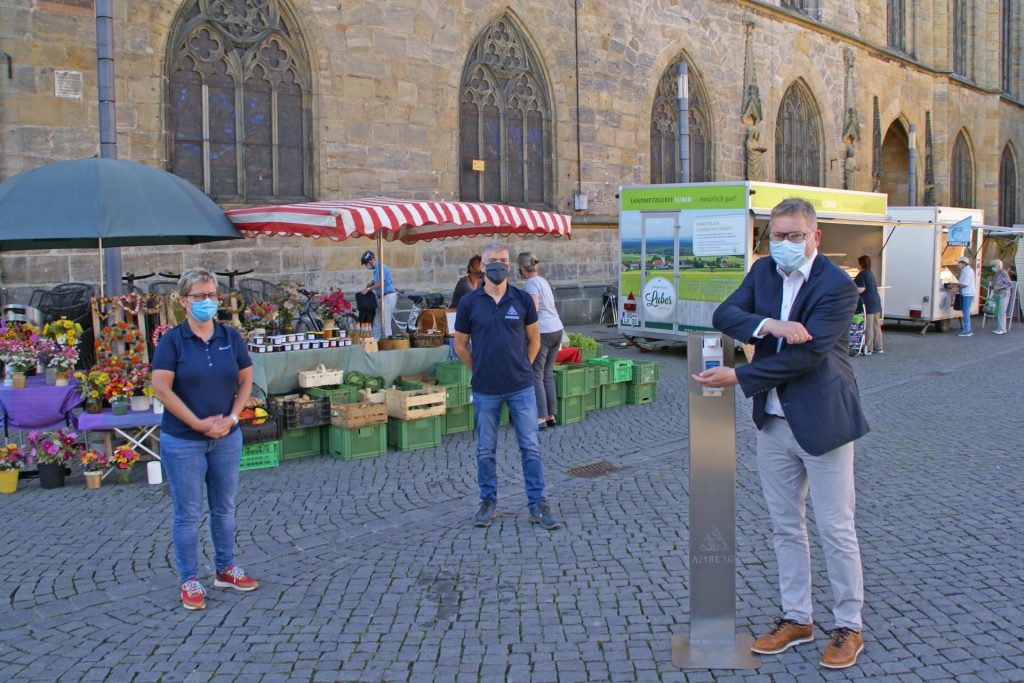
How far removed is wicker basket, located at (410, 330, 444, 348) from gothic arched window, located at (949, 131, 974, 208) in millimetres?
31553

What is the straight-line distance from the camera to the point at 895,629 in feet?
14.6

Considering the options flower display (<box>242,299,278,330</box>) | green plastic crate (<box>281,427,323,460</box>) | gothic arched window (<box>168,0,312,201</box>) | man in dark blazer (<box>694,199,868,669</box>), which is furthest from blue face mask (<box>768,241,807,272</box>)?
gothic arched window (<box>168,0,312,201</box>)

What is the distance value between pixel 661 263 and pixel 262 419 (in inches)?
332

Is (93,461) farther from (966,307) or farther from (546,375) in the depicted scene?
(966,307)

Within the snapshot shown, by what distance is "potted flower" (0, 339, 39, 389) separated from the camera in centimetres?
789

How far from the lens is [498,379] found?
612 centimetres

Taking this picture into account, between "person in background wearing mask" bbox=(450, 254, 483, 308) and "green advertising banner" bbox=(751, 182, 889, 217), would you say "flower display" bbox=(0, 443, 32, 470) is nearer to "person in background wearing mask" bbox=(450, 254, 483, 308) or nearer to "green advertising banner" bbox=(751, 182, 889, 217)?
"person in background wearing mask" bbox=(450, 254, 483, 308)

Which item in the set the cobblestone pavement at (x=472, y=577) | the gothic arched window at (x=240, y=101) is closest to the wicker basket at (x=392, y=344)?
the cobblestone pavement at (x=472, y=577)

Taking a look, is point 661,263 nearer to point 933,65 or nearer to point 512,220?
point 512,220

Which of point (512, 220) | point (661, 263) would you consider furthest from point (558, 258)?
point (512, 220)

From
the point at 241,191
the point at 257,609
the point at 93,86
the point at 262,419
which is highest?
the point at 93,86

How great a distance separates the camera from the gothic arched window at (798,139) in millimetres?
27109

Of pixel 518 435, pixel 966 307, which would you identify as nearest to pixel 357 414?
pixel 518 435

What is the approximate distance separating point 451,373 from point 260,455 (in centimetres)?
233
